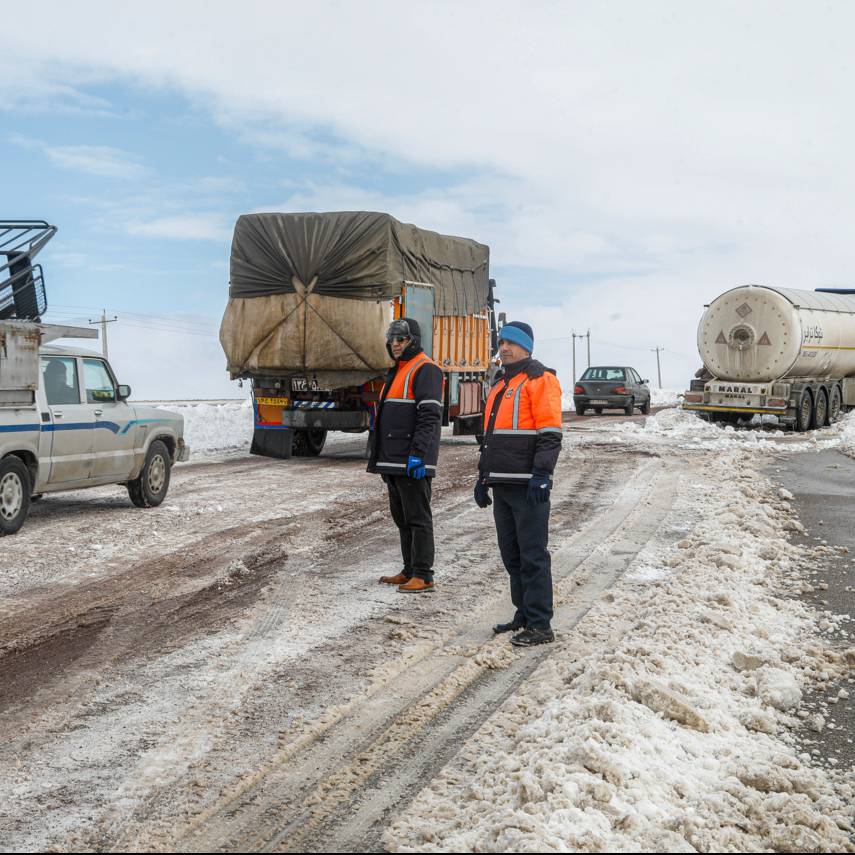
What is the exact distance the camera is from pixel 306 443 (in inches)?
749

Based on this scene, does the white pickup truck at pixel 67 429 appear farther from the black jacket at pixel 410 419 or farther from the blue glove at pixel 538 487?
the blue glove at pixel 538 487

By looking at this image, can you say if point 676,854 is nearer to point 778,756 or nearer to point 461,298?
point 778,756

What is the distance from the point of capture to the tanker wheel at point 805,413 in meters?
27.1

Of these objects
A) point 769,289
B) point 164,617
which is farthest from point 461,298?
point 164,617

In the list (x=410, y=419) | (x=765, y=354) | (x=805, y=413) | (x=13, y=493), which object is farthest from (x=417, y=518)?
(x=805, y=413)

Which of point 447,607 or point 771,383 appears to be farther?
point 771,383

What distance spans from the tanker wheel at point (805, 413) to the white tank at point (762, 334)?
25.5 inches

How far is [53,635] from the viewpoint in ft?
21.3

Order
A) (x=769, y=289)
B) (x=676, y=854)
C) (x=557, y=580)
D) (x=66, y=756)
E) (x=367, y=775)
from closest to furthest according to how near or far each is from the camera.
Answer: (x=676, y=854)
(x=367, y=775)
(x=66, y=756)
(x=557, y=580)
(x=769, y=289)

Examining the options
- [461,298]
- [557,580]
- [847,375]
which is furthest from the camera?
[847,375]

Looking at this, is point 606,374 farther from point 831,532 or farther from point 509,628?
point 509,628

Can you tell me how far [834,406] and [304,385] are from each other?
18.6 meters

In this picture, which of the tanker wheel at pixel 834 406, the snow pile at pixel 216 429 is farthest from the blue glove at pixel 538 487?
the tanker wheel at pixel 834 406

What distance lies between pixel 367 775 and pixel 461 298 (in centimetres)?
1660
